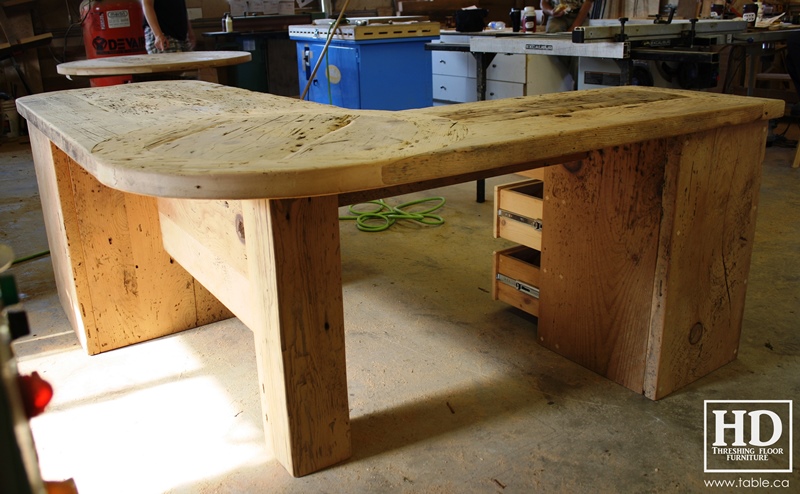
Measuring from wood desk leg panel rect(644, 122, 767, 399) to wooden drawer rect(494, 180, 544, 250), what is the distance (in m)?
0.43

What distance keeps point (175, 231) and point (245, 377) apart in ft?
A: 1.43

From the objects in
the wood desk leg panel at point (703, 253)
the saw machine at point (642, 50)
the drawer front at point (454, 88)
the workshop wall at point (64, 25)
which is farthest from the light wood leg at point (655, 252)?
the workshop wall at point (64, 25)

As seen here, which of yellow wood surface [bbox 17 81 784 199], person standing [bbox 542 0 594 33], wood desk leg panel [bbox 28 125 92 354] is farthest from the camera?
person standing [bbox 542 0 594 33]

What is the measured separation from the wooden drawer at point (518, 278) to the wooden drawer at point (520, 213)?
67 millimetres

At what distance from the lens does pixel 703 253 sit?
166cm

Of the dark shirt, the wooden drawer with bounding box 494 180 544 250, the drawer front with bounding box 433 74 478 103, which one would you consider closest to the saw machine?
the drawer front with bounding box 433 74 478 103

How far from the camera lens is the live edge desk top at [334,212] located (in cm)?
118

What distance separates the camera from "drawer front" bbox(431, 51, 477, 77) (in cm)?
527

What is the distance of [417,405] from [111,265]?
100 cm

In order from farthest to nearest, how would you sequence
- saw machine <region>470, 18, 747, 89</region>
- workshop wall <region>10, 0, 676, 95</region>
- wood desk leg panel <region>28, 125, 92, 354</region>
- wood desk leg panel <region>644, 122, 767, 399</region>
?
1. workshop wall <region>10, 0, 676, 95</region>
2. saw machine <region>470, 18, 747, 89</region>
3. wood desk leg panel <region>28, 125, 92, 354</region>
4. wood desk leg panel <region>644, 122, 767, 399</region>

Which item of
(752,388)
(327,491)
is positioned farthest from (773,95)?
(327,491)

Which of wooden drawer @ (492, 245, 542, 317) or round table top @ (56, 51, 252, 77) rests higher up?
round table top @ (56, 51, 252, 77)

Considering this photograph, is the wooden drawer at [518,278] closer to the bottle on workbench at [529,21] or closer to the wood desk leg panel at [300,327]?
the wood desk leg panel at [300,327]

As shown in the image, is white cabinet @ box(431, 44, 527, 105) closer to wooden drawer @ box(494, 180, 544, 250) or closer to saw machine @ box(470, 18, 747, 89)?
saw machine @ box(470, 18, 747, 89)
